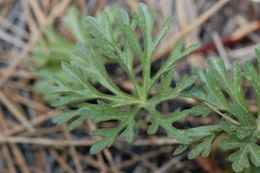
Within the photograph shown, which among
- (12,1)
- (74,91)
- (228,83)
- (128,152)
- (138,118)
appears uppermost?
(12,1)

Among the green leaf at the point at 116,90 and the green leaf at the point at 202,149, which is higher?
the green leaf at the point at 116,90

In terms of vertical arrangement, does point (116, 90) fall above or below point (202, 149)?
above

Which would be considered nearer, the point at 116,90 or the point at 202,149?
the point at 202,149

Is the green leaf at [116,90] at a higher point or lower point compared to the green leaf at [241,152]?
higher

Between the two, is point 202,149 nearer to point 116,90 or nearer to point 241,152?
point 241,152

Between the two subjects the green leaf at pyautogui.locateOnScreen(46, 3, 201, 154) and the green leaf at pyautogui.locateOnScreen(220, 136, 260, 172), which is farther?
the green leaf at pyautogui.locateOnScreen(46, 3, 201, 154)

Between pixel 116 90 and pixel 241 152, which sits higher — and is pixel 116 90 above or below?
above

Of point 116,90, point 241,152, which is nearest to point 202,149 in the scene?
point 241,152

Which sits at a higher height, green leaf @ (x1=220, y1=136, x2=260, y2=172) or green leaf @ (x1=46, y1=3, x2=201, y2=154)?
green leaf @ (x1=46, y1=3, x2=201, y2=154)

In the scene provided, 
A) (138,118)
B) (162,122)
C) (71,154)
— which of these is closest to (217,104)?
(162,122)

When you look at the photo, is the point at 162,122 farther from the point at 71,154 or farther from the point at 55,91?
the point at 71,154

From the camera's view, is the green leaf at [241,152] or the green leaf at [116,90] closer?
the green leaf at [241,152]
